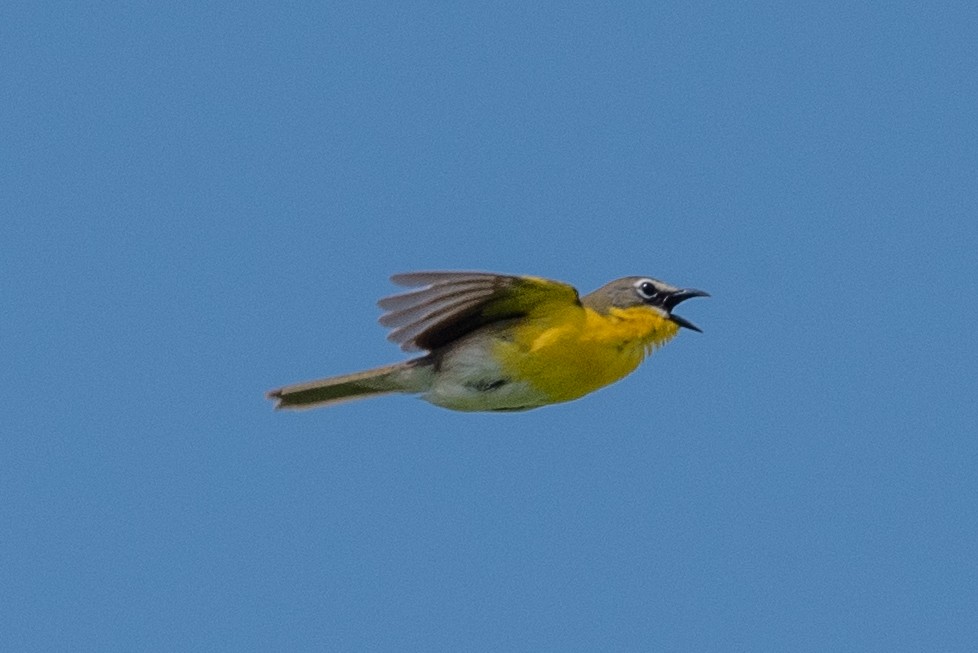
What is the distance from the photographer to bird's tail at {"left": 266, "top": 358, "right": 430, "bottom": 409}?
11.9 meters

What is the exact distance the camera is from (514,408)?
475 inches

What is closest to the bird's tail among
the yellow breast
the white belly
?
the white belly

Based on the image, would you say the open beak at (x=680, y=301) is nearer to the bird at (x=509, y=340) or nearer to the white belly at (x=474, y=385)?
the bird at (x=509, y=340)

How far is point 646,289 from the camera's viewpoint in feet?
39.5

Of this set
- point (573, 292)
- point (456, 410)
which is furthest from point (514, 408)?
point (573, 292)

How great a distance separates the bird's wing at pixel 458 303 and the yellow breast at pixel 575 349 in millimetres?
146

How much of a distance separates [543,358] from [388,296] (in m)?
1.34

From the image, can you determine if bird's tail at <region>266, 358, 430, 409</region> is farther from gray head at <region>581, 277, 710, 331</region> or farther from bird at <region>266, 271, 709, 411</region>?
gray head at <region>581, 277, 710, 331</region>

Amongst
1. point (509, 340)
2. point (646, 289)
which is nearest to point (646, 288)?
point (646, 289)

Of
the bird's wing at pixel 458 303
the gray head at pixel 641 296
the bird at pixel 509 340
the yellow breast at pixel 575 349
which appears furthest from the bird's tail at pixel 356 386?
the gray head at pixel 641 296

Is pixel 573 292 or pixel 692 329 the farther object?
Answer: pixel 692 329

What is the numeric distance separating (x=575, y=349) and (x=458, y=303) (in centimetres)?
98

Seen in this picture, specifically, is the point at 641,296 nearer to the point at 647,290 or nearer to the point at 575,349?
the point at 647,290

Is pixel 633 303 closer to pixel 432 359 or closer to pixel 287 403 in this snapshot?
pixel 432 359
